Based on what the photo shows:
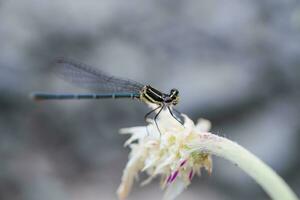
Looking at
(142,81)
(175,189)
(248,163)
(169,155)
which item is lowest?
(248,163)

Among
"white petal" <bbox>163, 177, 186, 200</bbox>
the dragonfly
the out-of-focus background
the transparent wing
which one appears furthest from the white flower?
the out-of-focus background

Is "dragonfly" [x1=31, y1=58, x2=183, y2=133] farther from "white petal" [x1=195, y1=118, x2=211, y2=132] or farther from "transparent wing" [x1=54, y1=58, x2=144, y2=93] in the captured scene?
"white petal" [x1=195, y1=118, x2=211, y2=132]

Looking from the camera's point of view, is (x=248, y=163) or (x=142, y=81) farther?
(x=142, y=81)

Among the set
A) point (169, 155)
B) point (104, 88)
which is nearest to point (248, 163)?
point (169, 155)

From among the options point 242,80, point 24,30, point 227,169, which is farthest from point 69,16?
point 227,169

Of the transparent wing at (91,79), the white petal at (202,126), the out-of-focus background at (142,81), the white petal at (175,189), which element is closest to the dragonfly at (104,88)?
the transparent wing at (91,79)

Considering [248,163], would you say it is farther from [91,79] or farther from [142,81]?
[142,81]

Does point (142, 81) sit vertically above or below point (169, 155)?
above
